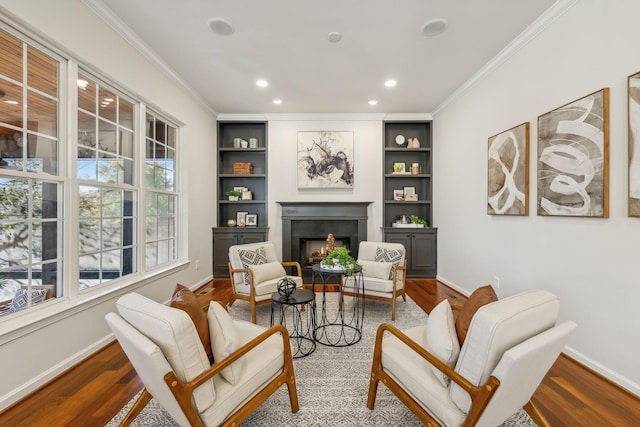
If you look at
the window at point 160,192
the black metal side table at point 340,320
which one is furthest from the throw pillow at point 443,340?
the window at point 160,192

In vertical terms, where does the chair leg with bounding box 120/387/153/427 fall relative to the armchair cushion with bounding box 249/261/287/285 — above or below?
below

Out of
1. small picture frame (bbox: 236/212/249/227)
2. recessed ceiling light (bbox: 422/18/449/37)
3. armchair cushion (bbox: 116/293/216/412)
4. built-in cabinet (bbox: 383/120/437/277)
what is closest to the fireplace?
built-in cabinet (bbox: 383/120/437/277)

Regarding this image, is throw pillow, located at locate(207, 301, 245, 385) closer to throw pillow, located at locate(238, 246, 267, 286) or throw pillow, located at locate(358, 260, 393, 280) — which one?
throw pillow, located at locate(238, 246, 267, 286)

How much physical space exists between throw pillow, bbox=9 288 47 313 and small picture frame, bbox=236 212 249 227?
3.26 m

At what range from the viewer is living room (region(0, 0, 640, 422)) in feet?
6.35

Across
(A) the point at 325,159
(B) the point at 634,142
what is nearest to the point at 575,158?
(B) the point at 634,142

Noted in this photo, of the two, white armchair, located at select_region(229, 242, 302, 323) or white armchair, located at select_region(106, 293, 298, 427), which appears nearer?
white armchair, located at select_region(106, 293, 298, 427)

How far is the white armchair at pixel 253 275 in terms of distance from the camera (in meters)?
3.18

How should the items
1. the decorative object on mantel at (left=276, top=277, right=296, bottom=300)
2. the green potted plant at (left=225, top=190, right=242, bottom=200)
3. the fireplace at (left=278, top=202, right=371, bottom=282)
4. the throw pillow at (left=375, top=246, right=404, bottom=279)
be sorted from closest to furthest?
the decorative object on mantel at (left=276, top=277, right=296, bottom=300)
the throw pillow at (left=375, top=246, right=404, bottom=279)
the fireplace at (left=278, top=202, right=371, bottom=282)
the green potted plant at (left=225, top=190, right=242, bottom=200)

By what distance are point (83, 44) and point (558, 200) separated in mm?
4347

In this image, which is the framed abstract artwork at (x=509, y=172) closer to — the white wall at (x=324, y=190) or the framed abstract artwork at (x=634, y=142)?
the framed abstract artwork at (x=634, y=142)

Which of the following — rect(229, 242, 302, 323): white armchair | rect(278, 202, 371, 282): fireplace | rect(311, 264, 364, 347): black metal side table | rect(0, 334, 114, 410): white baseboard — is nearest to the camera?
rect(0, 334, 114, 410): white baseboard

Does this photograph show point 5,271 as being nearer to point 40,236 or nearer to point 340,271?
point 40,236

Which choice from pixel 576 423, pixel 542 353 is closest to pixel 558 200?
A: pixel 576 423
